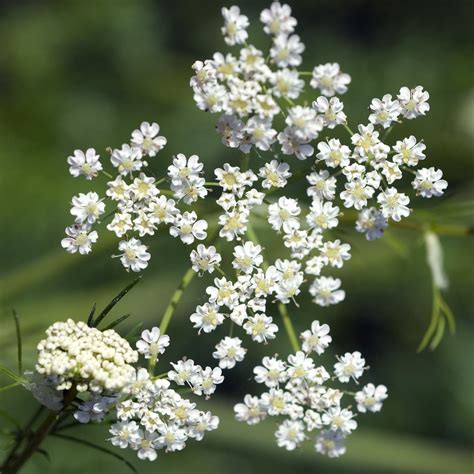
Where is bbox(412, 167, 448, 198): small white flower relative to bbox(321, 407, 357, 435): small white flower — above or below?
above

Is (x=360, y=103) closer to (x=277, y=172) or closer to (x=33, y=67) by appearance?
(x=33, y=67)

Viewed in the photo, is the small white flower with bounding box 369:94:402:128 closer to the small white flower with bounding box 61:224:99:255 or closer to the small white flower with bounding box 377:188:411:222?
the small white flower with bounding box 377:188:411:222

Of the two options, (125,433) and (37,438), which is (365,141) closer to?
(125,433)

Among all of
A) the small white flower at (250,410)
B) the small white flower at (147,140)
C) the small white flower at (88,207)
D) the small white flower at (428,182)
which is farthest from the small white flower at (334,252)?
the small white flower at (88,207)

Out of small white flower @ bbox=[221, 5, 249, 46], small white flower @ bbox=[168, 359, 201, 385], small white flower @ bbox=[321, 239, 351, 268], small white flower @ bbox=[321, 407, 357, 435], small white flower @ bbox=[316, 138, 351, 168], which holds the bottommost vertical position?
small white flower @ bbox=[168, 359, 201, 385]

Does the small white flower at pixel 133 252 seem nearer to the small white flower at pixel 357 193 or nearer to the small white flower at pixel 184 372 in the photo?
the small white flower at pixel 184 372

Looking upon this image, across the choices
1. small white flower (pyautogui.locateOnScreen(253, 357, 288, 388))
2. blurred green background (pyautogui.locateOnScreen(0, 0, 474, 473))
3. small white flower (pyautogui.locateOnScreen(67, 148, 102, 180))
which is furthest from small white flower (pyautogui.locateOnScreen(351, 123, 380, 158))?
blurred green background (pyautogui.locateOnScreen(0, 0, 474, 473))
